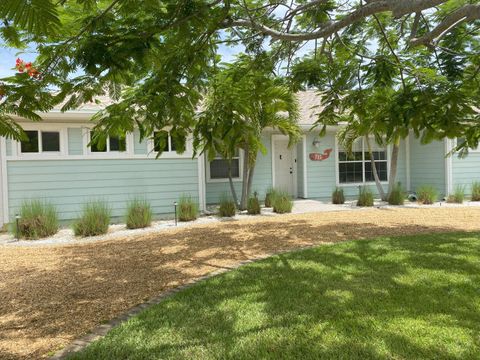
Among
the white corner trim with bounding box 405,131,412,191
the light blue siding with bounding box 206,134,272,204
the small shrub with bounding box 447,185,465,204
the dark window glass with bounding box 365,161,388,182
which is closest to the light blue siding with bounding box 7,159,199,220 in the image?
the light blue siding with bounding box 206,134,272,204

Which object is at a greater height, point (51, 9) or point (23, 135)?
point (51, 9)

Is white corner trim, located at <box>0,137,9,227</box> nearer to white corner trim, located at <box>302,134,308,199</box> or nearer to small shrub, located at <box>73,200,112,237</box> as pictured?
small shrub, located at <box>73,200,112,237</box>

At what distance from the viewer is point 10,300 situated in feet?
16.4

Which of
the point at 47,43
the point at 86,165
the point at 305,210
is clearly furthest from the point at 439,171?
the point at 47,43

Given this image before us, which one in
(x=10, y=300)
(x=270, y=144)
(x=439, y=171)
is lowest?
(x=10, y=300)

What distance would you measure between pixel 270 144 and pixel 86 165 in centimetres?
693

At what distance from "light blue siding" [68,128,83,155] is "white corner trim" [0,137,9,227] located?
5.34 ft

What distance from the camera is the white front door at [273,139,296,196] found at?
1589cm

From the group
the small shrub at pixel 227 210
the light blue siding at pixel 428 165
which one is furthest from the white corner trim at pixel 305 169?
the small shrub at pixel 227 210

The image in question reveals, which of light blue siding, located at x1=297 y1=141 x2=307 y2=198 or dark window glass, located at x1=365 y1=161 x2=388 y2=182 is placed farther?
dark window glass, located at x1=365 y1=161 x2=388 y2=182

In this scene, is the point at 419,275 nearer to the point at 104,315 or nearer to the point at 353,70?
the point at 353,70

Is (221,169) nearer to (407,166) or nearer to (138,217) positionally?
(138,217)

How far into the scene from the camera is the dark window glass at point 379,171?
653 inches

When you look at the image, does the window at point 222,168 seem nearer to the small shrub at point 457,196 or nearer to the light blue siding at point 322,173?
the light blue siding at point 322,173
